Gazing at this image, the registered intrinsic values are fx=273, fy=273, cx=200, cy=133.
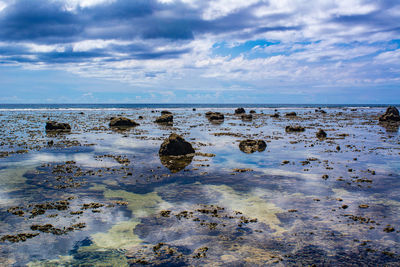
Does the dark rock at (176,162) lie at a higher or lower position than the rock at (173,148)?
lower

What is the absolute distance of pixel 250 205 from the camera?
12.9 metres

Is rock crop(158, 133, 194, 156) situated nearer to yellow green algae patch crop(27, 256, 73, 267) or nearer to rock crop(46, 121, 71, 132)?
yellow green algae patch crop(27, 256, 73, 267)

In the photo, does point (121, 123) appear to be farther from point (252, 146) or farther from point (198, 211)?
point (198, 211)

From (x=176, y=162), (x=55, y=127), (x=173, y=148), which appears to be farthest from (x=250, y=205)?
(x=55, y=127)

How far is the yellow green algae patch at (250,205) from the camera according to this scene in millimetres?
11239

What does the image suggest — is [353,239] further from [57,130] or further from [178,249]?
[57,130]

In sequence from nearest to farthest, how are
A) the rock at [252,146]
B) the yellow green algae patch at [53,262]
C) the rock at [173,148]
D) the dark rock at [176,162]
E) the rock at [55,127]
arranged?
the yellow green algae patch at [53,262] < the dark rock at [176,162] < the rock at [173,148] < the rock at [252,146] < the rock at [55,127]

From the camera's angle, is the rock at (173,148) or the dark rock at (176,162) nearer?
the dark rock at (176,162)

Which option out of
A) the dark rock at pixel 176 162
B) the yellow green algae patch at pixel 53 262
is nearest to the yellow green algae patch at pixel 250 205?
the dark rock at pixel 176 162

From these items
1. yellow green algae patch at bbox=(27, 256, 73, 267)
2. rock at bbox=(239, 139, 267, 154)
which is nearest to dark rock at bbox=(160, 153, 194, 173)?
rock at bbox=(239, 139, 267, 154)

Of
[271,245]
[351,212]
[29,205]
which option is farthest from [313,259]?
[29,205]

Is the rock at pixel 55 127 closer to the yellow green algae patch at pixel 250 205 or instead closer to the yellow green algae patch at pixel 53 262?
the yellow green algae patch at pixel 250 205

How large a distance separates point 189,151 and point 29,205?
14.6m

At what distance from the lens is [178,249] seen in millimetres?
8945
